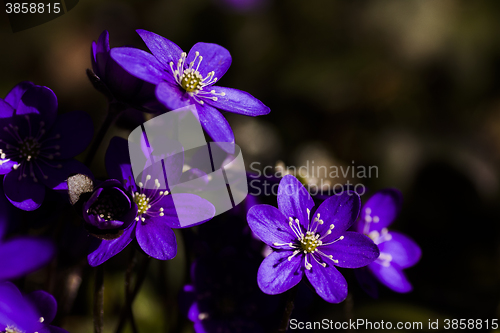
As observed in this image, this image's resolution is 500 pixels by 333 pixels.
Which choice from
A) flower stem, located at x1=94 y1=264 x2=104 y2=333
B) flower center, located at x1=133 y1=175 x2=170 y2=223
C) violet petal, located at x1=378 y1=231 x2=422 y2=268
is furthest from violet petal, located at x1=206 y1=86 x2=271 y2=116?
violet petal, located at x1=378 y1=231 x2=422 y2=268

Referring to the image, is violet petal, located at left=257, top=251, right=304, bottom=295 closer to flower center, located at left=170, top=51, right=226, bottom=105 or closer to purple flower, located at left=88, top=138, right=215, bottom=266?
purple flower, located at left=88, top=138, right=215, bottom=266

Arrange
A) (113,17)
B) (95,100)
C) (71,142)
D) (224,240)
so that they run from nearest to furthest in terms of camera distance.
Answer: (71,142) < (224,240) < (95,100) < (113,17)

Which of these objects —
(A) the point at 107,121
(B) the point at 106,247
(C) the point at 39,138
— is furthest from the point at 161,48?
(B) the point at 106,247

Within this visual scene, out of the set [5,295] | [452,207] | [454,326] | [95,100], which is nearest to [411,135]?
[452,207]

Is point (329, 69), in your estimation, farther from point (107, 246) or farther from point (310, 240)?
point (107, 246)

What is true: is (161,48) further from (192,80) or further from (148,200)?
(148,200)

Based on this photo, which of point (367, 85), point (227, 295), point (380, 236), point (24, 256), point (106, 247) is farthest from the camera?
point (367, 85)

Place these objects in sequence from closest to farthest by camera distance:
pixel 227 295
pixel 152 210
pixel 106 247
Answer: pixel 106 247
pixel 152 210
pixel 227 295
